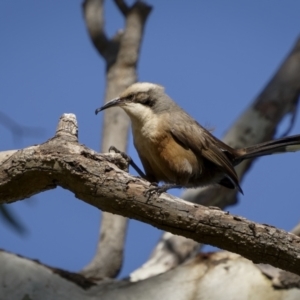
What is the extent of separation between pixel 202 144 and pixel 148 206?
1545mm

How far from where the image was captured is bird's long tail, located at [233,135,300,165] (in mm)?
5000

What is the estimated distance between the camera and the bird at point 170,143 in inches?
177

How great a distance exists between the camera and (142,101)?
15.5 feet

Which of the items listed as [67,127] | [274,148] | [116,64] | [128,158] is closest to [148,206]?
[67,127]

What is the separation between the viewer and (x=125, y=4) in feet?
24.6

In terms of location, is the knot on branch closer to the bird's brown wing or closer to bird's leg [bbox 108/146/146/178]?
bird's leg [bbox 108/146/146/178]

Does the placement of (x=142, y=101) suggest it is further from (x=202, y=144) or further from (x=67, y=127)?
(x=67, y=127)

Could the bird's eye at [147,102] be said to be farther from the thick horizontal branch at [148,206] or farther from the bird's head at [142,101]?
the thick horizontal branch at [148,206]

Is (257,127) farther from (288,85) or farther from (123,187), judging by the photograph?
(123,187)

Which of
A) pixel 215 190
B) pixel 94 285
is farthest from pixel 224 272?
pixel 215 190

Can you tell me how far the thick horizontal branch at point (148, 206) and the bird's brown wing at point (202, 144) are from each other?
4.32 feet

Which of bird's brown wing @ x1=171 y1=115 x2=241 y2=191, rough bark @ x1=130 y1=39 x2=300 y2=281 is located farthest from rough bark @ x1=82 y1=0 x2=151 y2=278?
bird's brown wing @ x1=171 y1=115 x2=241 y2=191

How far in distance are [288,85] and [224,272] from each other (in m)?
3.30

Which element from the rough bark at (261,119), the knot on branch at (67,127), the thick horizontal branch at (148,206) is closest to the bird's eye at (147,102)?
the knot on branch at (67,127)
